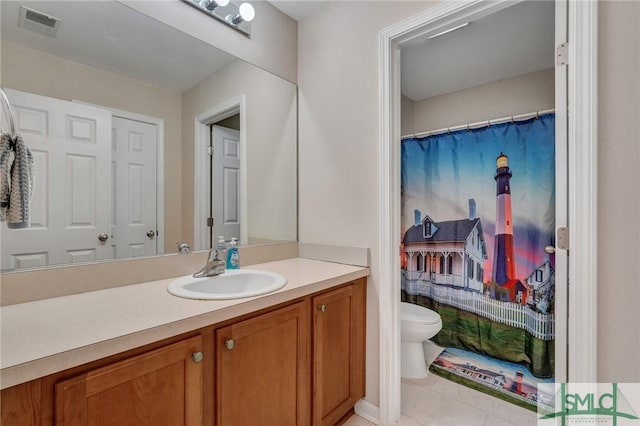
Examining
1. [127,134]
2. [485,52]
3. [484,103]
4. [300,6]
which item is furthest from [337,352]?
[484,103]

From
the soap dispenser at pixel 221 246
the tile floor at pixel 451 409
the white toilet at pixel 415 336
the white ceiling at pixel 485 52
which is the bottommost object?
the tile floor at pixel 451 409

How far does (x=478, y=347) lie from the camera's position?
229 centimetres

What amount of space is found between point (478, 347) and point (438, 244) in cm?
84

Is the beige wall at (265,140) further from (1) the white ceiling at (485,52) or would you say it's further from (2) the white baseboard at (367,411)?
(2) the white baseboard at (367,411)

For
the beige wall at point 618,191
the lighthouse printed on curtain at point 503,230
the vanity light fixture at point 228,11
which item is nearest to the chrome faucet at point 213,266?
the vanity light fixture at point 228,11

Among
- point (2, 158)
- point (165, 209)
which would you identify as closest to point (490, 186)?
point (165, 209)

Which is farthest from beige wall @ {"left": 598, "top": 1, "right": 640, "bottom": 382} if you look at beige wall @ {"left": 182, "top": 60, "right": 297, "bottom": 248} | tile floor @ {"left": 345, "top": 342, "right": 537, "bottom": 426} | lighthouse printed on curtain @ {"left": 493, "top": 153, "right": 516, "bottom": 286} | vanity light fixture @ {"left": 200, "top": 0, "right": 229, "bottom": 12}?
vanity light fixture @ {"left": 200, "top": 0, "right": 229, "bottom": 12}

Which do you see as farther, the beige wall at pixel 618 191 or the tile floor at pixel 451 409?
the tile floor at pixel 451 409

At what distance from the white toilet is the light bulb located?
2.07 metres

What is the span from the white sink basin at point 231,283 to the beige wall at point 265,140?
366mm

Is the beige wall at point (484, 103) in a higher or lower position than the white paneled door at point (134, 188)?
higher

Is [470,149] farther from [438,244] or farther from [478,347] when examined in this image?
[478,347]

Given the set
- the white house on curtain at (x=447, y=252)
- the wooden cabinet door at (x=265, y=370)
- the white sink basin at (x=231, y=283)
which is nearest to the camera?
the wooden cabinet door at (x=265, y=370)

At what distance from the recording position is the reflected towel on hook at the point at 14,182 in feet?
2.73
